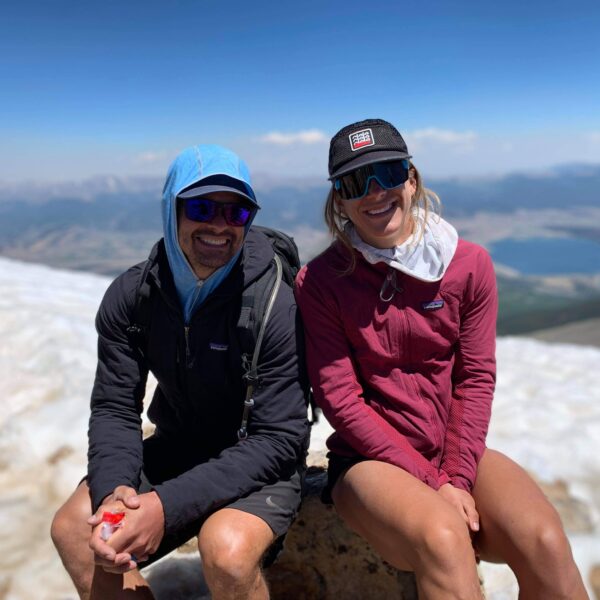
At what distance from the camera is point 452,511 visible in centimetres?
266

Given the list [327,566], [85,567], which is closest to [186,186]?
[85,567]

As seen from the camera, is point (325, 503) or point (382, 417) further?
point (325, 503)

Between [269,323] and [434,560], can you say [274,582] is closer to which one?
[434,560]

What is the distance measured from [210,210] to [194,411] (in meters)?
1.23

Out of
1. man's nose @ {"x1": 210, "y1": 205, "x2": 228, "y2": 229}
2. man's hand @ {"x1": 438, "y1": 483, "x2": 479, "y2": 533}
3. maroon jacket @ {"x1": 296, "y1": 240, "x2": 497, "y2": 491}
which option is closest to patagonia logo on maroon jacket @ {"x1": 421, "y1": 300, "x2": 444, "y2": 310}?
maroon jacket @ {"x1": 296, "y1": 240, "x2": 497, "y2": 491}

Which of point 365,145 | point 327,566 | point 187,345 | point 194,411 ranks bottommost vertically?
point 327,566

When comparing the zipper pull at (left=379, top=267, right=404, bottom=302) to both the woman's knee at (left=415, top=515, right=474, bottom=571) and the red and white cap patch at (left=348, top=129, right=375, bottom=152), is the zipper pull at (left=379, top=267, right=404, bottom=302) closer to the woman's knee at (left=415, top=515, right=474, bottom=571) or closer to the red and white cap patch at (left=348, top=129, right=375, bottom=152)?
the red and white cap patch at (left=348, top=129, right=375, bottom=152)

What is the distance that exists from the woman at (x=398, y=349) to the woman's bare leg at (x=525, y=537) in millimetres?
13

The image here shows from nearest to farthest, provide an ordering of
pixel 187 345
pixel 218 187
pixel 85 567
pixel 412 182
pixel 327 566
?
pixel 85 567 → pixel 218 187 → pixel 187 345 → pixel 412 182 → pixel 327 566

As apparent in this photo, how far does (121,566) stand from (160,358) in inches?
44.2

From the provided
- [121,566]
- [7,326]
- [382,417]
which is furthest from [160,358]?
[7,326]

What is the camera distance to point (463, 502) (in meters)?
2.95

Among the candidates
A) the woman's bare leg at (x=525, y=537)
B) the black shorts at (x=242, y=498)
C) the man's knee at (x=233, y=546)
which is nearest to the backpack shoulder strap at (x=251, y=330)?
the black shorts at (x=242, y=498)

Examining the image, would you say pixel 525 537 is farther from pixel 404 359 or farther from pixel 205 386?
pixel 205 386
